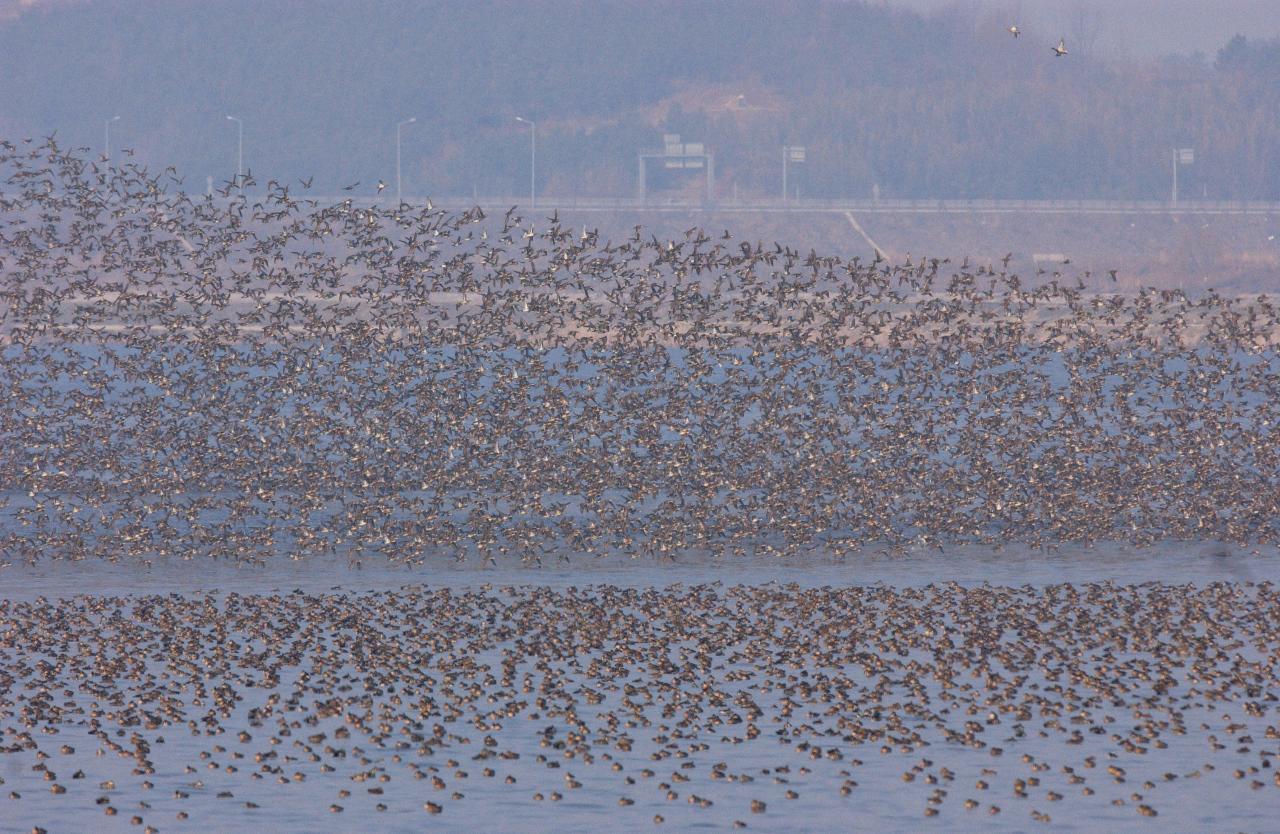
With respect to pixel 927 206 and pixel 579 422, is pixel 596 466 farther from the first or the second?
pixel 927 206

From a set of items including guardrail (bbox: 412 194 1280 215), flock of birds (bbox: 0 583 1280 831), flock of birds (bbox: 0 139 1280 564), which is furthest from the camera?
guardrail (bbox: 412 194 1280 215)

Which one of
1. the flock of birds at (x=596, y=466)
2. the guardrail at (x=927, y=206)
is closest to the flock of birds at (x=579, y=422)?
the flock of birds at (x=596, y=466)

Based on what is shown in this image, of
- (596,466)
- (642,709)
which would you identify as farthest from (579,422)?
(642,709)

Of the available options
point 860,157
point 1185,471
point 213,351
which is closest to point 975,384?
point 1185,471

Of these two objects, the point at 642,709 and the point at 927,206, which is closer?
the point at 642,709

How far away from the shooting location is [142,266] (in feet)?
68.6

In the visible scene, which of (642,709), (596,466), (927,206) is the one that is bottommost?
(642,709)

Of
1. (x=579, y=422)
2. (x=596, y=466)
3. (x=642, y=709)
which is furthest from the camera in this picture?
(x=596, y=466)

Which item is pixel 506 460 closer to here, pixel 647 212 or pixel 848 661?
pixel 848 661

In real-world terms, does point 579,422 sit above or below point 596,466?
above

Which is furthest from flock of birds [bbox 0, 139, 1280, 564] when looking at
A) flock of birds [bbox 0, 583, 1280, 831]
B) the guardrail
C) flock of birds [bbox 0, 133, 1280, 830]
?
the guardrail

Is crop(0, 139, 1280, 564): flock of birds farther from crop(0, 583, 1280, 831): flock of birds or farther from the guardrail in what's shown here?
the guardrail

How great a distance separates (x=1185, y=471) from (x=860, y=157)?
175034mm

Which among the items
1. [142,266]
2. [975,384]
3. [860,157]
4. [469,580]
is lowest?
[469,580]
